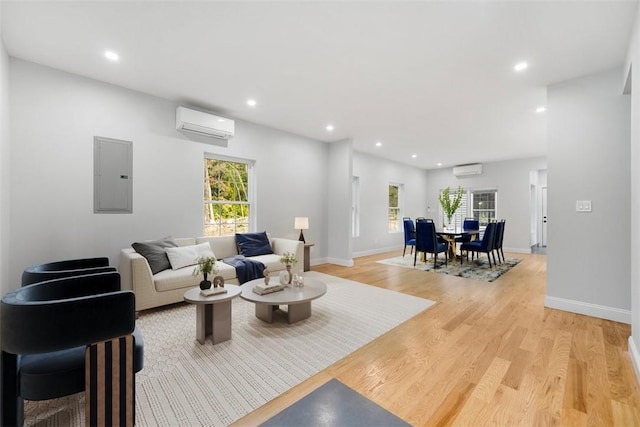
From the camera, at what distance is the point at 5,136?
265 cm

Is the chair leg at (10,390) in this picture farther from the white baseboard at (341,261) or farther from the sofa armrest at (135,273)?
the white baseboard at (341,261)

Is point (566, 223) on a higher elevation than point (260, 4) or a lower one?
lower

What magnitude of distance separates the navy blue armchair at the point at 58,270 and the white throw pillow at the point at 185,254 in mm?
829

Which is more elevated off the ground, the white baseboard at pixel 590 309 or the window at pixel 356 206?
the window at pixel 356 206

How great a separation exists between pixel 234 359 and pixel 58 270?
1.78 meters

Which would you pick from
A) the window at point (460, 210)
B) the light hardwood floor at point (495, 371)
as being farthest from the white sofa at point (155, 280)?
the window at point (460, 210)

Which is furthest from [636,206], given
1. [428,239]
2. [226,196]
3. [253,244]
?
[226,196]

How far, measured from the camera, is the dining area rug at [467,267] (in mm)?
4956

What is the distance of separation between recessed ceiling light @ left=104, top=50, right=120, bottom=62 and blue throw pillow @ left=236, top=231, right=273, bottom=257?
2715mm

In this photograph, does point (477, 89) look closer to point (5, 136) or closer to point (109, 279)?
point (109, 279)

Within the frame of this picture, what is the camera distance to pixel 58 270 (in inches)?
94.1

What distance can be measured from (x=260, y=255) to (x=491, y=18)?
402 centimetres

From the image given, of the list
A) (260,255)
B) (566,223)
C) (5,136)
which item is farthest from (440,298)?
(5,136)

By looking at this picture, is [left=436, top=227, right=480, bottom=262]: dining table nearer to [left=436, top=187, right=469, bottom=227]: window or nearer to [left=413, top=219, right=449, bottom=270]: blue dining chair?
[left=413, top=219, right=449, bottom=270]: blue dining chair
